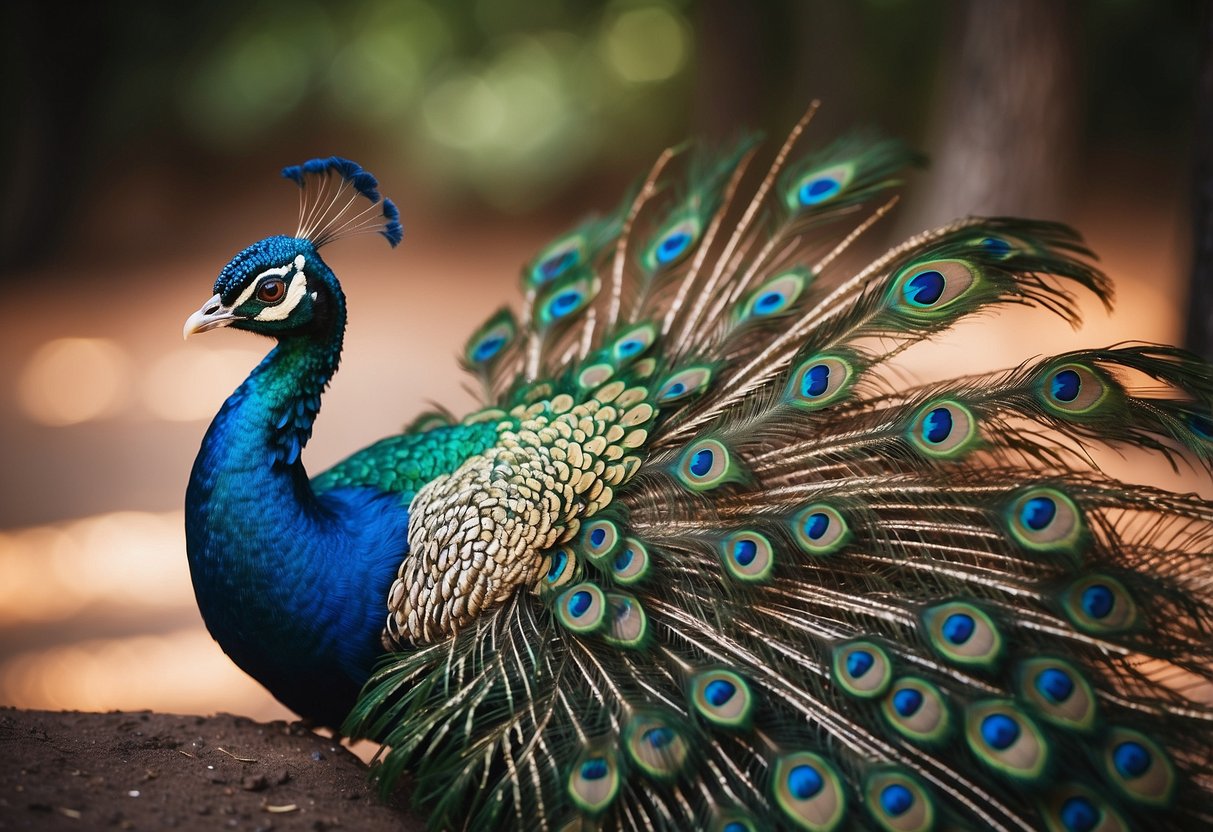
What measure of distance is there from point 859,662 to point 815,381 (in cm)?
77

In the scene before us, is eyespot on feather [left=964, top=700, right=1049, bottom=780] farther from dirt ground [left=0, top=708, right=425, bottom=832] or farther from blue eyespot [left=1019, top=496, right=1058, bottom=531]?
dirt ground [left=0, top=708, right=425, bottom=832]

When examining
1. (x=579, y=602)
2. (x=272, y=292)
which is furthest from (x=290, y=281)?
(x=579, y=602)

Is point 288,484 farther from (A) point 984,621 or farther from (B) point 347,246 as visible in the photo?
(B) point 347,246

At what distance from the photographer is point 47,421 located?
25.6 feet

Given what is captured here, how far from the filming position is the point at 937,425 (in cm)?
284

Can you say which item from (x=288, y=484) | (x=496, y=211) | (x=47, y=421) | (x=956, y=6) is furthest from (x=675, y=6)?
(x=288, y=484)

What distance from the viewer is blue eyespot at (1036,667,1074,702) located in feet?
8.13

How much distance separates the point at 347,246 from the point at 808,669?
9.28m

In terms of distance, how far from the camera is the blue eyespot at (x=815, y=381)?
3.00 m

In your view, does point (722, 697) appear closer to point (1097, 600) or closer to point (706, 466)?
point (706, 466)

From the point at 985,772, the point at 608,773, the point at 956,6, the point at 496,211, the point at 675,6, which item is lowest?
the point at 608,773

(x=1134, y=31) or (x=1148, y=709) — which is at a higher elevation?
(x=1134, y=31)

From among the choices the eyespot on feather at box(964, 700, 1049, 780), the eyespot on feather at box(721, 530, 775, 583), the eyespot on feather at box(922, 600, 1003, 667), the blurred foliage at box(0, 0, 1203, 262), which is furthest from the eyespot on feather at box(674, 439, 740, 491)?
the blurred foliage at box(0, 0, 1203, 262)

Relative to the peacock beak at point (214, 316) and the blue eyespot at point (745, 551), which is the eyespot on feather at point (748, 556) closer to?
the blue eyespot at point (745, 551)
